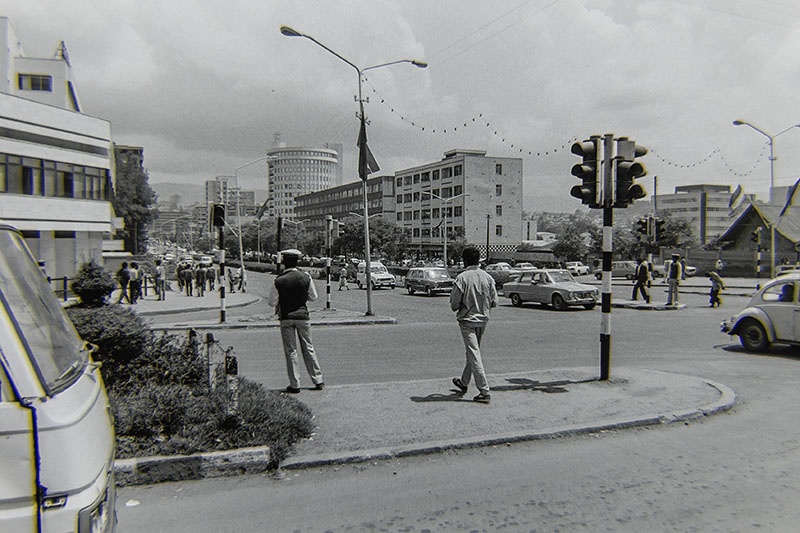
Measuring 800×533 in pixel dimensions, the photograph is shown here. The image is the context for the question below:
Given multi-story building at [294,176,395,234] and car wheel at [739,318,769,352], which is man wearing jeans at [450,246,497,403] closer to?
car wheel at [739,318,769,352]

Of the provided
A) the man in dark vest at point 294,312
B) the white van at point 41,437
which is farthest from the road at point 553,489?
the man in dark vest at point 294,312

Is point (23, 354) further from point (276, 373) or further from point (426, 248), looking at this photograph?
point (426, 248)

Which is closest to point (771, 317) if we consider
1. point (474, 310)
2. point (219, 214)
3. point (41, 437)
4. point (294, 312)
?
point (474, 310)

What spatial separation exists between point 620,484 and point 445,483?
4.82 ft

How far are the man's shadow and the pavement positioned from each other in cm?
1

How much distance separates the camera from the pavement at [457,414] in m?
4.95

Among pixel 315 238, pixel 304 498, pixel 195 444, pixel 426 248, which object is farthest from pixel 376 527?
pixel 315 238

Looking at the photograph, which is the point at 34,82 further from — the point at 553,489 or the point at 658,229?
the point at 553,489

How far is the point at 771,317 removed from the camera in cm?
1123

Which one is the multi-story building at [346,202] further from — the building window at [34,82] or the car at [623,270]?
the car at [623,270]

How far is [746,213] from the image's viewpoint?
5106cm

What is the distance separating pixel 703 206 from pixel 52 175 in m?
144

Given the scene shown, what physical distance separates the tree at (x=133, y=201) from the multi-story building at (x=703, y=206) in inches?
4630

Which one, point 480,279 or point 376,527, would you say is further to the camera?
point 480,279
